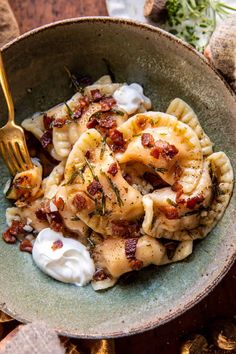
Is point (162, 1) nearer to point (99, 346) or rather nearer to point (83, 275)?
point (83, 275)

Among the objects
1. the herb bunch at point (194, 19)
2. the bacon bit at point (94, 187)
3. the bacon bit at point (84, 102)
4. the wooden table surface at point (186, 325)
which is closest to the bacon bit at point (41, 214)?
the bacon bit at point (94, 187)

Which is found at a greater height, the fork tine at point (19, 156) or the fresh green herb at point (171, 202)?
the fresh green herb at point (171, 202)

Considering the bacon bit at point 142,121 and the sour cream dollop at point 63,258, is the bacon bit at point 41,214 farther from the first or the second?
the bacon bit at point 142,121

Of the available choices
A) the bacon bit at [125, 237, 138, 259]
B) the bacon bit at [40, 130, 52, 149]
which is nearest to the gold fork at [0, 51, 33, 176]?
the bacon bit at [40, 130, 52, 149]

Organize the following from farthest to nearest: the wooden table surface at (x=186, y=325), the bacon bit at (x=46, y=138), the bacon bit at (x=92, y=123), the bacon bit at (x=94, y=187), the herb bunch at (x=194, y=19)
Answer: the herb bunch at (x=194, y=19), the wooden table surface at (x=186, y=325), the bacon bit at (x=46, y=138), the bacon bit at (x=92, y=123), the bacon bit at (x=94, y=187)

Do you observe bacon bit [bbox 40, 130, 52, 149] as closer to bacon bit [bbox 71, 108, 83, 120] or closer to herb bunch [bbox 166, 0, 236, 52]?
bacon bit [bbox 71, 108, 83, 120]

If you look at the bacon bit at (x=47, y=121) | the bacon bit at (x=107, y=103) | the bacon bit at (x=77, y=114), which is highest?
the bacon bit at (x=107, y=103)
